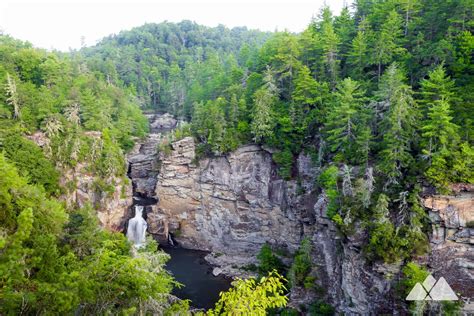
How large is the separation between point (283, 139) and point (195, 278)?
16.5 meters

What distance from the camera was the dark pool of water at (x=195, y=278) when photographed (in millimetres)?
33219

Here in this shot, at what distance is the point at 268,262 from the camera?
34969 mm

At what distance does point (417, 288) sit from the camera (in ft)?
59.4

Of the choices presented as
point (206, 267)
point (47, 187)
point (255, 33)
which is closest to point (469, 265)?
point (206, 267)

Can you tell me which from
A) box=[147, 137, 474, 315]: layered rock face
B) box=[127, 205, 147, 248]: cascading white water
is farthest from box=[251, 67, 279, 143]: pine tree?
box=[127, 205, 147, 248]: cascading white water

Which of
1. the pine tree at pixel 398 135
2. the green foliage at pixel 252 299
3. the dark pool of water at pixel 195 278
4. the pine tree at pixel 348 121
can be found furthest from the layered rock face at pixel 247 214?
the green foliage at pixel 252 299

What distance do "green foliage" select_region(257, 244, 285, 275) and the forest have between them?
0.13 meters

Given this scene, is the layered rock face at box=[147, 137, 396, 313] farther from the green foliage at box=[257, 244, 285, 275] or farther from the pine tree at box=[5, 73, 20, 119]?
the pine tree at box=[5, 73, 20, 119]

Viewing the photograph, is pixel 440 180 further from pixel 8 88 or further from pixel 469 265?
pixel 8 88

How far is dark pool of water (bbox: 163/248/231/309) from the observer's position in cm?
3322

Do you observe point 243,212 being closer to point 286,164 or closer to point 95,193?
point 286,164

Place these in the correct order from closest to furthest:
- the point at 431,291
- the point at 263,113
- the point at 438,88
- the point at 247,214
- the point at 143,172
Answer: the point at 431,291 → the point at 438,88 → the point at 263,113 → the point at 247,214 → the point at 143,172

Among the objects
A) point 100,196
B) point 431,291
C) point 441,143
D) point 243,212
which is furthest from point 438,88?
point 100,196

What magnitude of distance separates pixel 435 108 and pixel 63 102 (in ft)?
116
